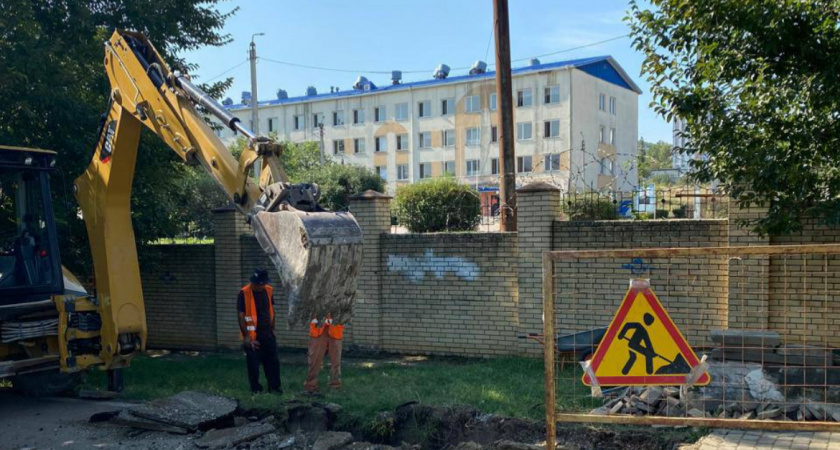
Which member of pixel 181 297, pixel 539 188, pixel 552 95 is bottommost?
pixel 181 297

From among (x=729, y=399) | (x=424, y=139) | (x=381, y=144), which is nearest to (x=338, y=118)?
(x=381, y=144)

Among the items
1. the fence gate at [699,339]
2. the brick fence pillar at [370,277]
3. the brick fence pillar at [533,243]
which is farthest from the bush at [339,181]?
the fence gate at [699,339]

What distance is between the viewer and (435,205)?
1608 cm

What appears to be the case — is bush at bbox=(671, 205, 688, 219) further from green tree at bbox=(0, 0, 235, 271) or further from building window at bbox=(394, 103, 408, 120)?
building window at bbox=(394, 103, 408, 120)

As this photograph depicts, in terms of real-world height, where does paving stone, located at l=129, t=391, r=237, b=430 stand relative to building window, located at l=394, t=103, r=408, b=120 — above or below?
below

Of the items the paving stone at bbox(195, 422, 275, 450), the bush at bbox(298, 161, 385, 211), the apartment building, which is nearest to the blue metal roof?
the apartment building

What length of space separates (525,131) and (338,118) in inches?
649

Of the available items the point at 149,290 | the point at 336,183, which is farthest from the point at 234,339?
the point at 336,183

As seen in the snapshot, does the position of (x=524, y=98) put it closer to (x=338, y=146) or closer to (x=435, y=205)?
(x=338, y=146)

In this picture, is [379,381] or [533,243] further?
[533,243]

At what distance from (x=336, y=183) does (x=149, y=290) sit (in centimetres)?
1230

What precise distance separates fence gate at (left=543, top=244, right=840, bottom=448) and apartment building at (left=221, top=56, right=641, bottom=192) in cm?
3043

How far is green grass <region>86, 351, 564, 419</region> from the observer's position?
759 centimetres

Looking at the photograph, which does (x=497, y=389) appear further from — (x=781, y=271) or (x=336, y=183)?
(x=336, y=183)
